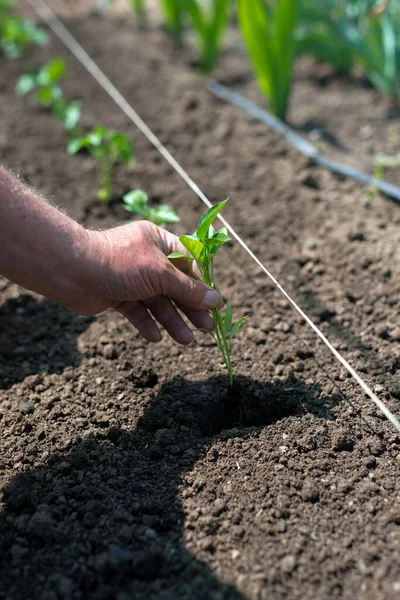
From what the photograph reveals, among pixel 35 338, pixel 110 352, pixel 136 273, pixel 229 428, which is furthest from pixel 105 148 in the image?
pixel 229 428

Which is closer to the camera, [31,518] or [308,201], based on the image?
[31,518]

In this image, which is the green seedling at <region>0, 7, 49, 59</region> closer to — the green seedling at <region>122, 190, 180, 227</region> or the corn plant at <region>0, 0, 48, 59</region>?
the corn plant at <region>0, 0, 48, 59</region>

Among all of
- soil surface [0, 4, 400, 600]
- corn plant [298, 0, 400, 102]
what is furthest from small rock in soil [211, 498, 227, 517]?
corn plant [298, 0, 400, 102]

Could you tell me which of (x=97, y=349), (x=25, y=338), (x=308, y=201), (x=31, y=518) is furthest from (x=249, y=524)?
(x=308, y=201)

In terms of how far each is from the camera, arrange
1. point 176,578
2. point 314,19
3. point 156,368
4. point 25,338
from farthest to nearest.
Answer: point 314,19 → point 25,338 → point 156,368 → point 176,578

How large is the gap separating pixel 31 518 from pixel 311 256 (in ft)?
5.07

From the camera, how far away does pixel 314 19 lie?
386 cm

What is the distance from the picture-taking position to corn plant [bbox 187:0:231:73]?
4020 mm

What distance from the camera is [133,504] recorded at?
1.62 metres

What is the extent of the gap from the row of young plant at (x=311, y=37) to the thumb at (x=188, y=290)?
2142 mm

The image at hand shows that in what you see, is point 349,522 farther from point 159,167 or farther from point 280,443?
point 159,167

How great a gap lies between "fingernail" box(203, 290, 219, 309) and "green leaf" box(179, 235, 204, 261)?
0.37ft

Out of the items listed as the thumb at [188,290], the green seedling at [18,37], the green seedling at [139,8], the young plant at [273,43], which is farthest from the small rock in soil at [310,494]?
the green seedling at [139,8]

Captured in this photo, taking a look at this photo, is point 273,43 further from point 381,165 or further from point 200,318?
point 200,318
